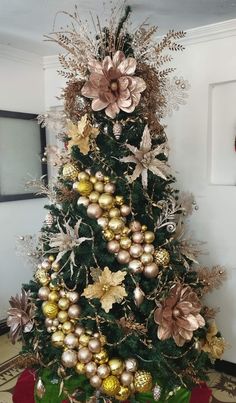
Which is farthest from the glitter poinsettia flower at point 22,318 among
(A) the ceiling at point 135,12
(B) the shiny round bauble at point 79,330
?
(A) the ceiling at point 135,12

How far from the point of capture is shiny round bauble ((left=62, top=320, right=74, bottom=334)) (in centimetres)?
138

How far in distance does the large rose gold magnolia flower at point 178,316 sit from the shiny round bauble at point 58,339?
14.7 inches

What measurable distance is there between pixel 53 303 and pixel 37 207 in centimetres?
184

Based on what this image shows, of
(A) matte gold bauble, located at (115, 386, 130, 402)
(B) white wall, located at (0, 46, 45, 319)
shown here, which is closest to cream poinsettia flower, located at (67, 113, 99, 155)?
(A) matte gold bauble, located at (115, 386, 130, 402)

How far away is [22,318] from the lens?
5.03 ft

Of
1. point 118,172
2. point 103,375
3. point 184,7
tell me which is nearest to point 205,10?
point 184,7

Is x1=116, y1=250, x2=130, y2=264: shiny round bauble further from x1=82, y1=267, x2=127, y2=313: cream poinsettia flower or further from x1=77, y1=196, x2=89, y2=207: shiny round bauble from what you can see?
x1=77, y1=196, x2=89, y2=207: shiny round bauble

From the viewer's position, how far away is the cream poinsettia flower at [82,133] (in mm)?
1349

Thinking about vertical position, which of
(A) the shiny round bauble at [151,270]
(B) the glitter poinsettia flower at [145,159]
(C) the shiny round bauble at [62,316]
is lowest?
(C) the shiny round bauble at [62,316]

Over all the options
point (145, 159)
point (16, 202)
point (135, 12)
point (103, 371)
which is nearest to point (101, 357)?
point (103, 371)

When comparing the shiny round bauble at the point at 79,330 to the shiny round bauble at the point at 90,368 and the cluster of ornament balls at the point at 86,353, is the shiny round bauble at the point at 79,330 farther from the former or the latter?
the shiny round bauble at the point at 90,368

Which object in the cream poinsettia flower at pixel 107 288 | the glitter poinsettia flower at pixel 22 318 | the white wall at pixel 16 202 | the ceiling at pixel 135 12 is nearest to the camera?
the cream poinsettia flower at pixel 107 288

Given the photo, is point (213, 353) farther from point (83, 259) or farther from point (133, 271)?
point (83, 259)

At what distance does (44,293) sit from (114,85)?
2.88 ft
